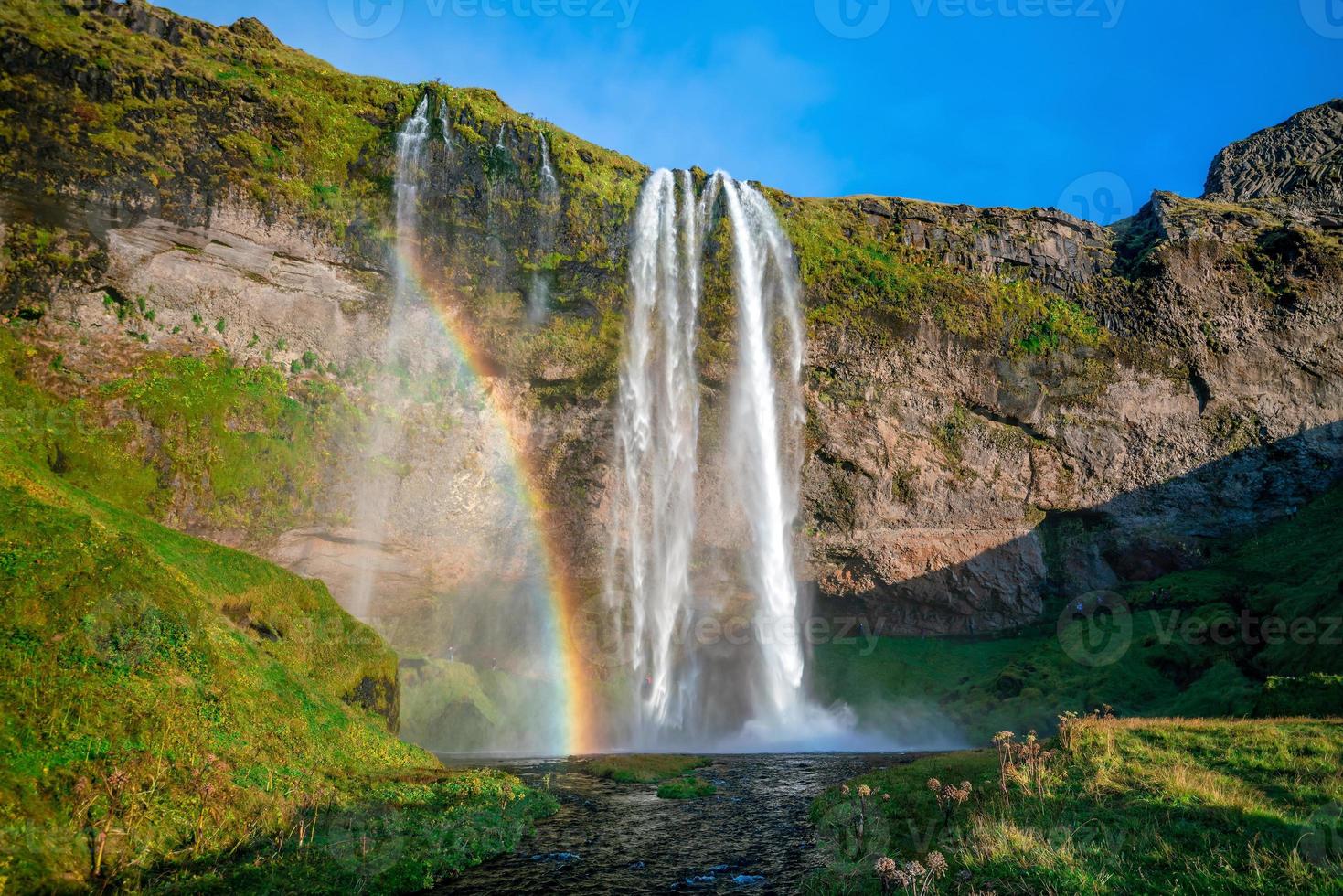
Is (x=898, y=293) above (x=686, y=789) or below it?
above

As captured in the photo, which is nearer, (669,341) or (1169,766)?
(1169,766)

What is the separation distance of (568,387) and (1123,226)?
5467 centimetres

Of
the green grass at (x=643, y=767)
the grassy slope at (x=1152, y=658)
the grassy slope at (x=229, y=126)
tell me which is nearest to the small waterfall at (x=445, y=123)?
the grassy slope at (x=229, y=126)

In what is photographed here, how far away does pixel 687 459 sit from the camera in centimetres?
4606

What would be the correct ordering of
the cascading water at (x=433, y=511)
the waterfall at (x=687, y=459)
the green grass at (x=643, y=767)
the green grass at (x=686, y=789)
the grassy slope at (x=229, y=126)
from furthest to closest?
1. the waterfall at (x=687, y=459)
2. the cascading water at (x=433, y=511)
3. the grassy slope at (x=229, y=126)
4. the green grass at (x=643, y=767)
5. the green grass at (x=686, y=789)

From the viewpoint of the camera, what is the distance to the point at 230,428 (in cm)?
3691

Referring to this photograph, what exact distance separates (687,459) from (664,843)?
104 feet

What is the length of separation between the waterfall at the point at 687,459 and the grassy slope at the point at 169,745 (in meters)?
24.5

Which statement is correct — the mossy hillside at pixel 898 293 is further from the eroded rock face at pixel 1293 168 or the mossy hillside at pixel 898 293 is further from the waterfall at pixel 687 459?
the eroded rock face at pixel 1293 168

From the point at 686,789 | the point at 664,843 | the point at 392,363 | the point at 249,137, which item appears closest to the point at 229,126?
the point at 249,137

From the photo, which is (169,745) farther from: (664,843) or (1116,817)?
(1116,817)

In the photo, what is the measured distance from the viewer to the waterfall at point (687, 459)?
45.1 meters

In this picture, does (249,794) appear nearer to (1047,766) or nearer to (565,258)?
(1047,766)

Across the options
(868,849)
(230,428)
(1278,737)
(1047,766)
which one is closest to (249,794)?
(868,849)
